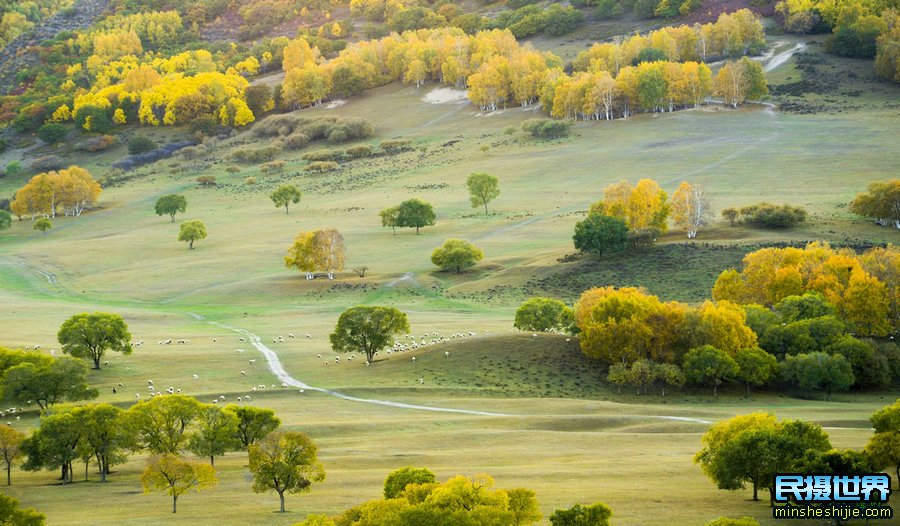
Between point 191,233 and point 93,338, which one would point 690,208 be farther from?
point 93,338

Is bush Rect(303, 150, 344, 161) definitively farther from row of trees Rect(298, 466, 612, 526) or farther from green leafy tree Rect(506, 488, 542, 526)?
green leafy tree Rect(506, 488, 542, 526)

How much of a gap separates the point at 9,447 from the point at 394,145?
442 feet

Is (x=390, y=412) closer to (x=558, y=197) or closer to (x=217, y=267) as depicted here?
(x=217, y=267)

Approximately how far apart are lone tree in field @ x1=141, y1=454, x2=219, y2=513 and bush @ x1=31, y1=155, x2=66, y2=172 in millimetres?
161677

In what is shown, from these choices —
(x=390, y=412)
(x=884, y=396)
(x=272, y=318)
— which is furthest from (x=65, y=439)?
(x=884, y=396)

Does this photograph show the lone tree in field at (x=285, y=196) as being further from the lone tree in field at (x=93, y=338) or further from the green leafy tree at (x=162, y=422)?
the green leafy tree at (x=162, y=422)

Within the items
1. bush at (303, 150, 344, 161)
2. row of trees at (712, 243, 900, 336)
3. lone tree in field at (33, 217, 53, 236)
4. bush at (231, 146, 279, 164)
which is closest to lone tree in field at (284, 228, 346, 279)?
row of trees at (712, 243, 900, 336)

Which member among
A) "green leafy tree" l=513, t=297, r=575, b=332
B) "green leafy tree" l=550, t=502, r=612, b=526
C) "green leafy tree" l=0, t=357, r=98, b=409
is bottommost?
"green leafy tree" l=550, t=502, r=612, b=526

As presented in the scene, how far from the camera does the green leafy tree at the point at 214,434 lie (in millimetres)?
53281

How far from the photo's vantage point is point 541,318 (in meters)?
83.4

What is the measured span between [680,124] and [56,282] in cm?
10091

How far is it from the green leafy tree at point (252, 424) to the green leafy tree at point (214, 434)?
56 cm

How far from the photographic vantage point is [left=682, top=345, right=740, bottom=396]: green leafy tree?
229 ft

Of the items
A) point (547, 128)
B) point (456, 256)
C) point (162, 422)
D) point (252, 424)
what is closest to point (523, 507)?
point (252, 424)
